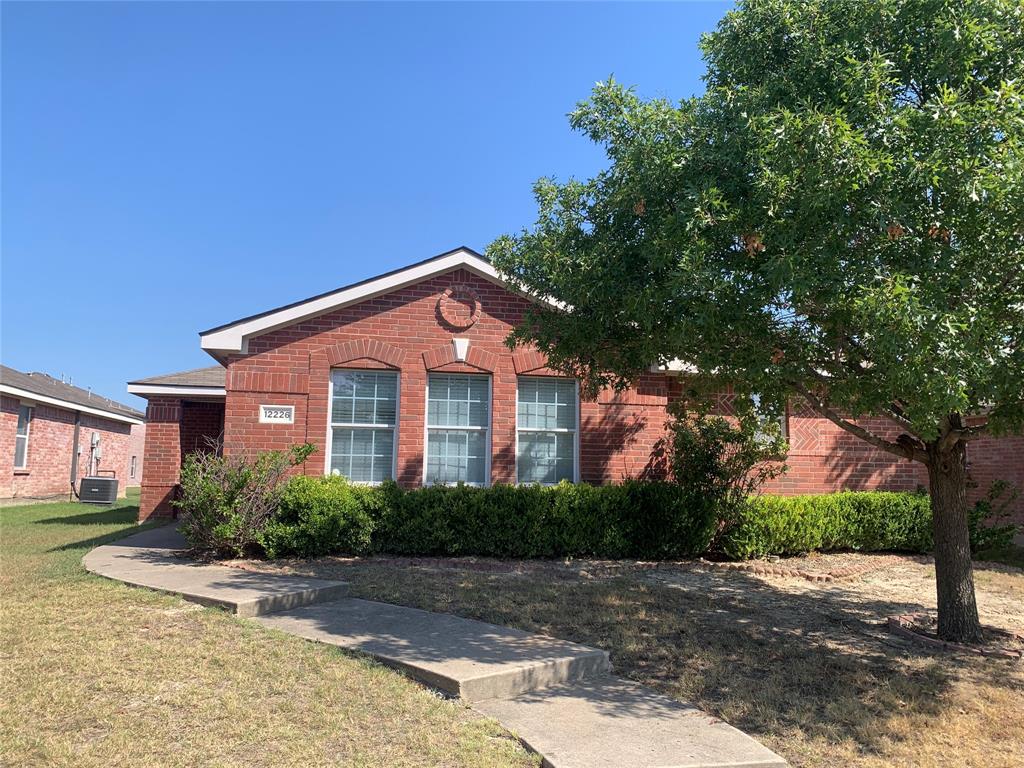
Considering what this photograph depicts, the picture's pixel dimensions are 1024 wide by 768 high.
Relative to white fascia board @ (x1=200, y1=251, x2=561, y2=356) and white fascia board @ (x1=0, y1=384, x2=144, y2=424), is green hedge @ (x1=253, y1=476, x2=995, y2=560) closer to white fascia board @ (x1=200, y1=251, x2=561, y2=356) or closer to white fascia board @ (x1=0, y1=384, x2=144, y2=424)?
white fascia board @ (x1=200, y1=251, x2=561, y2=356)

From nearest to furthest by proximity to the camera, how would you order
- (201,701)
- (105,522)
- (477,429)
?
(201,701) → (477,429) → (105,522)

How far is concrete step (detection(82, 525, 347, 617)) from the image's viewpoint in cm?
684

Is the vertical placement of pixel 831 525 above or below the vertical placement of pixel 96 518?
above

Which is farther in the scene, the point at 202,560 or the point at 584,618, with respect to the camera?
the point at 202,560

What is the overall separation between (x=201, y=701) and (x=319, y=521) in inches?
205

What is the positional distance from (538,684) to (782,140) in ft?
13.9

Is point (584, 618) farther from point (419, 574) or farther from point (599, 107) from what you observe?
point (599, 107)

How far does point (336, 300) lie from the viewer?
10938 millimetres

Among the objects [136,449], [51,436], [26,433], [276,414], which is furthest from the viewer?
[136,449]

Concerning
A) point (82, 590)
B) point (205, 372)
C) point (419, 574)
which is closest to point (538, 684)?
point (419, 574)

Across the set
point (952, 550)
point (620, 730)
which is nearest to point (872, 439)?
point (952, 550)

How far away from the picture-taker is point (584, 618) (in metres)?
6.85

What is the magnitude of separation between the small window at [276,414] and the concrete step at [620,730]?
22.8 feet

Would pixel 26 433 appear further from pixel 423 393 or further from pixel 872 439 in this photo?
pixel 872 439
